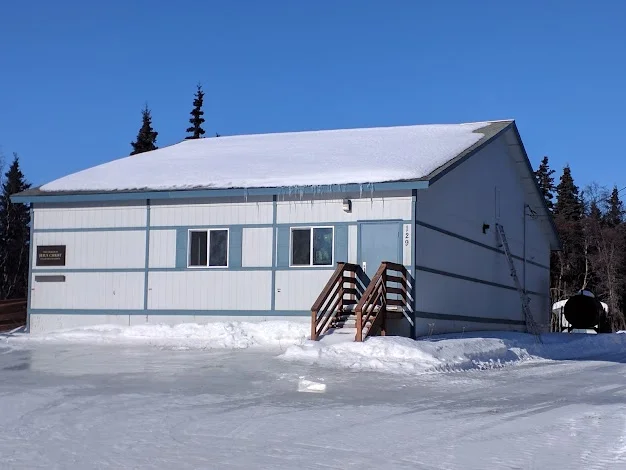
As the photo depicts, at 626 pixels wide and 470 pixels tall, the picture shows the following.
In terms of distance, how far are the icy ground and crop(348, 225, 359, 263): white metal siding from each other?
2160 millimetres

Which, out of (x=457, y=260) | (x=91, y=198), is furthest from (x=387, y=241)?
(x=91, y=198)

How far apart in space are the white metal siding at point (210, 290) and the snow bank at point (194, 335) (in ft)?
2.11

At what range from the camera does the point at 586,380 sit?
45.8ft

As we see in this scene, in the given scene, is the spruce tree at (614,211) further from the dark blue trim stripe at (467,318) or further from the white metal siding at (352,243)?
the white metal siding at (352,243)

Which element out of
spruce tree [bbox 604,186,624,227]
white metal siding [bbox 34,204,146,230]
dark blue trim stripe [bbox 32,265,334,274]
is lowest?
dark blue trim stripe [bbox 32,265,334,274]

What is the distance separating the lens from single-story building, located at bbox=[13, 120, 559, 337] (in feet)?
61.9

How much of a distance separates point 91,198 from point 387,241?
762cm

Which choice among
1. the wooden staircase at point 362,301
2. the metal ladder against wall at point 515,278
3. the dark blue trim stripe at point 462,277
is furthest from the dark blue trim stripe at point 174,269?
the metal ladder against wall at point 515,278

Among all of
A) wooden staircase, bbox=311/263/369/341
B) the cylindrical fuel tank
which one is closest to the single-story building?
wooden staircase, bbox=311/263/369/341

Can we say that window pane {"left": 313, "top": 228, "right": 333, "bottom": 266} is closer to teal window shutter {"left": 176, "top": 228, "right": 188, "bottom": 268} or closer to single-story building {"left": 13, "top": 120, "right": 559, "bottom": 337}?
single-story building {"left": 13, "top": 120, "right": 559, "bottom": 337}

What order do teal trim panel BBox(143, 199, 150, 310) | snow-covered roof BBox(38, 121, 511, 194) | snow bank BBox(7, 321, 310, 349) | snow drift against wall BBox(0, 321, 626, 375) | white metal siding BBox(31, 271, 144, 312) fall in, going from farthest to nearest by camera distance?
white metal siding BBox(31, 271, 144, 312) → teal trim panel BBox(143, 199, 150, 310) → snow-covered roof BBox(38, 121, 511, 194) → snow bank BBox(7, 321, 310, 349) → snow drift against wall BBox(0, 321, 626, 375)

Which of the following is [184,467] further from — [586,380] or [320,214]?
[320,214]

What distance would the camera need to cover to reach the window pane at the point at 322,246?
63.2ft

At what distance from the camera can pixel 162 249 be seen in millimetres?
20594
